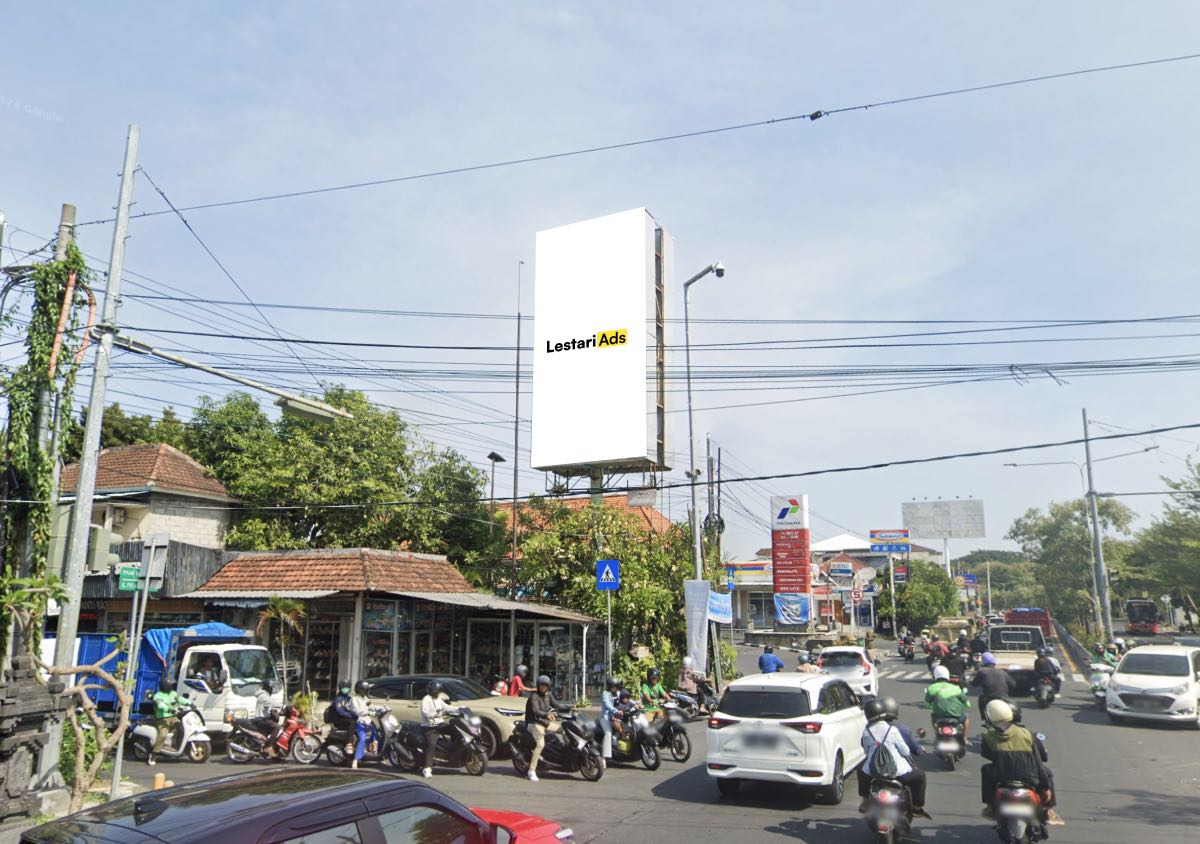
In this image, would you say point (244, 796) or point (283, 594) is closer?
point (244, 796)

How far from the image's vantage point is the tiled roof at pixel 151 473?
2659 centimetres

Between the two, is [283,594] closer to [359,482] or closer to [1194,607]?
[359,482]

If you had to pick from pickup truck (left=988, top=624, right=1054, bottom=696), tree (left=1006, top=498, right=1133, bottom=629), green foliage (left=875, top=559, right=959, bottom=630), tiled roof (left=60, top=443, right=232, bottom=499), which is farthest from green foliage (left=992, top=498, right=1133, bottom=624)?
tiled roof (left=60, top=443, right=232, bottom=499)

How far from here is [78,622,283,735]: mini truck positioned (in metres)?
16.6

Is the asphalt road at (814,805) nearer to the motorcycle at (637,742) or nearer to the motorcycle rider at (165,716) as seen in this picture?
the motorcycle at (637,742)

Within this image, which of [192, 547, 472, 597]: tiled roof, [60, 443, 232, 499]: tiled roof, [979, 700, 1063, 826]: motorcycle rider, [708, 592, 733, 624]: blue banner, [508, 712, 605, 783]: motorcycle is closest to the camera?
[979, 700, 1063, 826]: motorcycle rider

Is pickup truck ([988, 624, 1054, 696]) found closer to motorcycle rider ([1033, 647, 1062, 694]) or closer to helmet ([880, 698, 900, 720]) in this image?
motorcycle rider ([1033, 647, 1062, 694])

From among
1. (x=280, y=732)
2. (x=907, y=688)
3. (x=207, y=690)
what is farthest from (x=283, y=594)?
(x=907, y=688)

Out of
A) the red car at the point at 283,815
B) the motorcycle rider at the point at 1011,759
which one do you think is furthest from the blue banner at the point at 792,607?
the red car at the point at 283,815

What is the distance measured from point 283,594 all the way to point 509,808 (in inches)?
490

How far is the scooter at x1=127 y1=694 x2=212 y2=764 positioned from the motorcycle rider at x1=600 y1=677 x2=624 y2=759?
739 cm

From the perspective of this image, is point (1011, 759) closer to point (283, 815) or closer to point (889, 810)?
point (889, 810)

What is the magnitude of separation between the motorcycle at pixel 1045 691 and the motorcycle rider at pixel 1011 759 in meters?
16.0

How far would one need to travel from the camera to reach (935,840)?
8.80m
